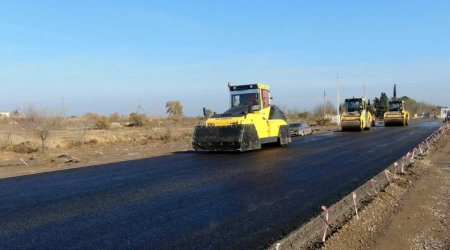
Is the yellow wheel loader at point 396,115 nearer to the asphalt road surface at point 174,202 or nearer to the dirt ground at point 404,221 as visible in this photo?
the asphalt road surface at point 174,202

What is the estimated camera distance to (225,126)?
20.4 metres

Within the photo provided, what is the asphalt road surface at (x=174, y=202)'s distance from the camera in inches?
277

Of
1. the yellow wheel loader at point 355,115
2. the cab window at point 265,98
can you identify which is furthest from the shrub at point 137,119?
the cab window at point 265,98

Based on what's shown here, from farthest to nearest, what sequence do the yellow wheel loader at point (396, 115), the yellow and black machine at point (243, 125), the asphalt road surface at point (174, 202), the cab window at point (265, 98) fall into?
the yellow wheel loader at point (396, 115) < the cab window at point (265, 98) < the yellow and black machine at point (243, 125) < the asphalt road surface at point (174, 202)

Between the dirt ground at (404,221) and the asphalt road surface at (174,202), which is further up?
the asphalt road surface at (174,202)

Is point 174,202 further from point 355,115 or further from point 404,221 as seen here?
point 355,115

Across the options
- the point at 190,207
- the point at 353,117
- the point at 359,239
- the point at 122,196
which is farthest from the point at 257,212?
the point at 353,117

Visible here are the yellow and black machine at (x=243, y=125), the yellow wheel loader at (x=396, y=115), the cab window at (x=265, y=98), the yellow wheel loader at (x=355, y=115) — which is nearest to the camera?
the yellow and black machine at (x=243, y=125)

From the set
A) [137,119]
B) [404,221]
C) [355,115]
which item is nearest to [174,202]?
[404,221]

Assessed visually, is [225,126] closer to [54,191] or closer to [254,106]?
[254,106]

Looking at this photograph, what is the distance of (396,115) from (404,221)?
42.6m

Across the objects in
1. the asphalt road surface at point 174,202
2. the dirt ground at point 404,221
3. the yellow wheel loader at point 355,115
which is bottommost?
the dirt ground at point 404,221

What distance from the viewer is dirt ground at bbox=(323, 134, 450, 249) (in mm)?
7129

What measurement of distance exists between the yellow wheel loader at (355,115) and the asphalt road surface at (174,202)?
2310cm
